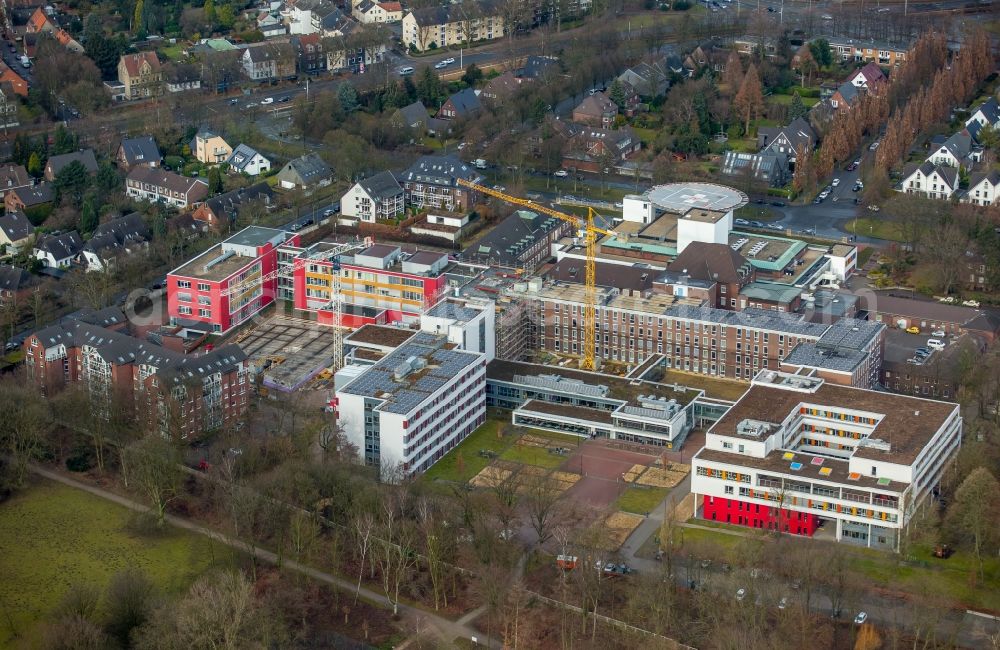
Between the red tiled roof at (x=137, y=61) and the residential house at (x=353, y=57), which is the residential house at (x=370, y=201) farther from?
the residential house at (x=353, y=57)

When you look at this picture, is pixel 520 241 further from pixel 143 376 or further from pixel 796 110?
pixel 796 110

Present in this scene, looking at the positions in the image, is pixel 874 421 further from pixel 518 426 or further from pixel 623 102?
pixel 623 102

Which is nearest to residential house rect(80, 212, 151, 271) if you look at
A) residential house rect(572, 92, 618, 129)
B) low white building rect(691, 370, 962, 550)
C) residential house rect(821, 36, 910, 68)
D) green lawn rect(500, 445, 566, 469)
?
green lawn rect(500, 445, 566, 469)

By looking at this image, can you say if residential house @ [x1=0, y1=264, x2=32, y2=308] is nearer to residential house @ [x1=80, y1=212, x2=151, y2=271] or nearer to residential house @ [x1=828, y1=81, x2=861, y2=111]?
residential house @ [x1=80, y1=212, x2=151, y2=271]

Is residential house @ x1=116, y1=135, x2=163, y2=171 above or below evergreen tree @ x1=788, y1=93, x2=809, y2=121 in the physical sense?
below

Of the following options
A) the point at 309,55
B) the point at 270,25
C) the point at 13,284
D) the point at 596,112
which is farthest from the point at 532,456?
the point at 270,25

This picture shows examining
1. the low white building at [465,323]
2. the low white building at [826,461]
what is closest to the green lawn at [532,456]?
the low white building at [465,323]

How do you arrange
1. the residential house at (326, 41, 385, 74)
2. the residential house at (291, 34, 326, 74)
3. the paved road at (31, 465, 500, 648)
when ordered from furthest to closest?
1. the residential house at (326, 41, 385, 74)
2. the residential house at (291, 34, 326, 74)
3. the paved road at (31, 465, 500, 648)
